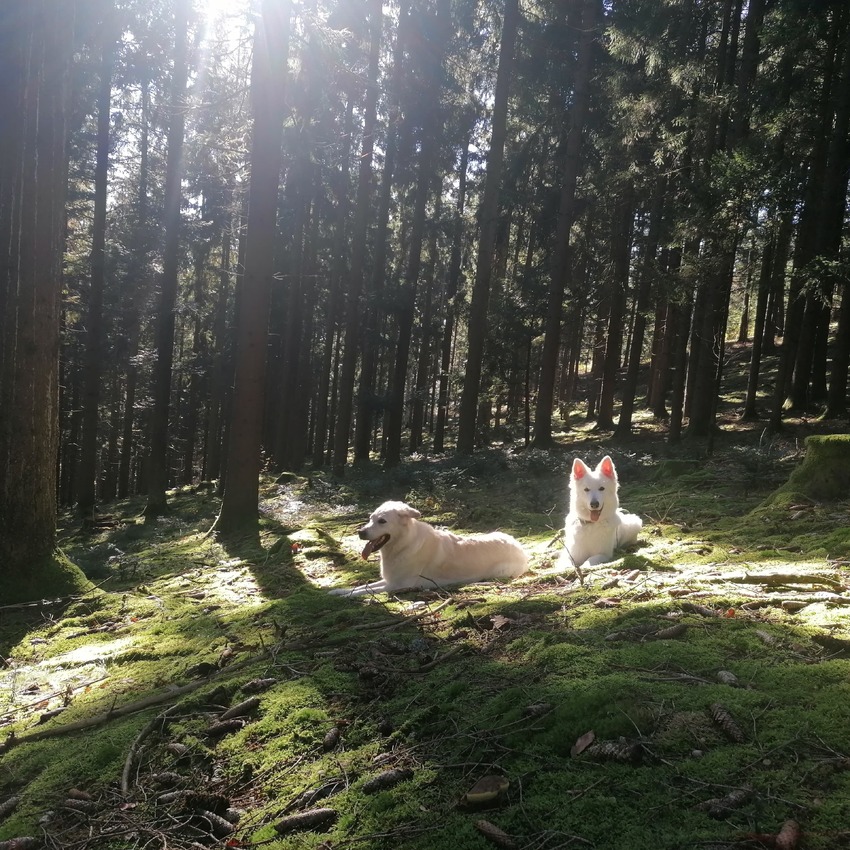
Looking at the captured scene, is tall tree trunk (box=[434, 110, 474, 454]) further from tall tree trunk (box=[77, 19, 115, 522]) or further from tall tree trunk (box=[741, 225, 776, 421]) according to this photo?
tall tree trunk (box=[77, 19, 115, 522])

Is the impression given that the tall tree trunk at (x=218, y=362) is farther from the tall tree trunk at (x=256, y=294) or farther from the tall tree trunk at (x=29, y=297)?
the tall tree trunk at (x=29, y=297)

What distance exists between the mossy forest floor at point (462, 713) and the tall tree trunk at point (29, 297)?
0.75m

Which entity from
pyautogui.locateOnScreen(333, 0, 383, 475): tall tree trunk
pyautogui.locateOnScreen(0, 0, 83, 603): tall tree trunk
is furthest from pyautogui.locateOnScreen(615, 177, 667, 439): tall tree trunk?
pyautogui.locateOnScreen(0, 0, 83, 603): tall tree trunk

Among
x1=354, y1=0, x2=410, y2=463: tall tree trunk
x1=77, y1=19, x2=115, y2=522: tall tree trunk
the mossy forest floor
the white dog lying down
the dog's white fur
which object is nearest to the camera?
the mossy forest floor

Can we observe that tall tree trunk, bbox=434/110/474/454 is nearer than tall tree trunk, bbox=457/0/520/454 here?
No

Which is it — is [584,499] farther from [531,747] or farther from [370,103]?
[370,103]

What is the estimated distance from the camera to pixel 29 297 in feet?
24.3

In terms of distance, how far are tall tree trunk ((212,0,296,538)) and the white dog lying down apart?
4.84 meters

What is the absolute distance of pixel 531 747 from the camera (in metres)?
2.78

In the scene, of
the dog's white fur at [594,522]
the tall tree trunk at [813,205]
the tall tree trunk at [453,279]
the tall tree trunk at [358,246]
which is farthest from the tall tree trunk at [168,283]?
the tall tree trunk at [813,205]

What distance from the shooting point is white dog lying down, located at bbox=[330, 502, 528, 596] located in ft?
22.0

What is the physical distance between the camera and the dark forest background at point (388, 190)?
7.71m

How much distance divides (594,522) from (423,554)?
6.38 ft

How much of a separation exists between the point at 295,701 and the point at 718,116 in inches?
764
